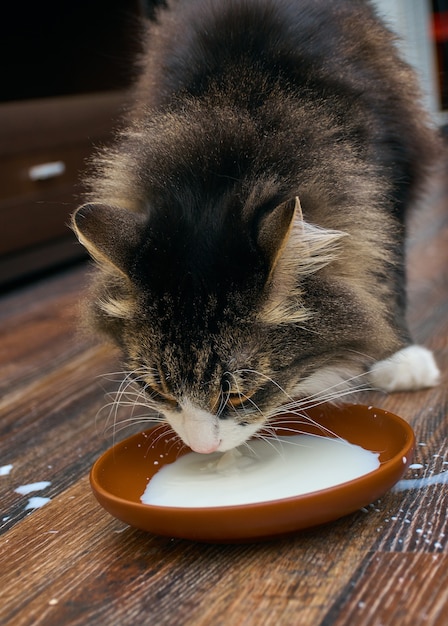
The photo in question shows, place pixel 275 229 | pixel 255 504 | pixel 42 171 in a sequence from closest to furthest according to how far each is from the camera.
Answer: pixel 255 504, pixel 275 229, pixel 42 171

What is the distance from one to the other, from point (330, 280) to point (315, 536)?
420 mm

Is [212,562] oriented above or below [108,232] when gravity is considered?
below

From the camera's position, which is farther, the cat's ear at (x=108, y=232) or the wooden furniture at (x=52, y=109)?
the wooden furniture at (x=52, y=109)

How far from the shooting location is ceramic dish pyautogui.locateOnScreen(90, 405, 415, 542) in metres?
1.01

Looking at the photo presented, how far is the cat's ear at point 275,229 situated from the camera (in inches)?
44.3

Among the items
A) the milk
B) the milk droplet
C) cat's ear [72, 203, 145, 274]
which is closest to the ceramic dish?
the milk

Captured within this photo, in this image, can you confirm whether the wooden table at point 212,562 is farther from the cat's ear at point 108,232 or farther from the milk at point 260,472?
the cat's ear at point 108,232

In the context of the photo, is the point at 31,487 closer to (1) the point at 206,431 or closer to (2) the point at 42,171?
(1) the point at 206,431

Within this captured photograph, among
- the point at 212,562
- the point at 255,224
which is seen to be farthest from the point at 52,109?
the point at 212,562

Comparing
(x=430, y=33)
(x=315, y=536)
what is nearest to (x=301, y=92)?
(x=315, y=536)

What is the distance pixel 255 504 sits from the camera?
1001 mm

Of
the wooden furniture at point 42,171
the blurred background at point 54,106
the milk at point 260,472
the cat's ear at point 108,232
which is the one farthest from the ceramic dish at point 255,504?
the wooden furniture at point 42,171

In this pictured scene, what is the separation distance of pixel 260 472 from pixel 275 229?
1.21 feet

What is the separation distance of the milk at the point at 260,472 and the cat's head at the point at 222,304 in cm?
6
